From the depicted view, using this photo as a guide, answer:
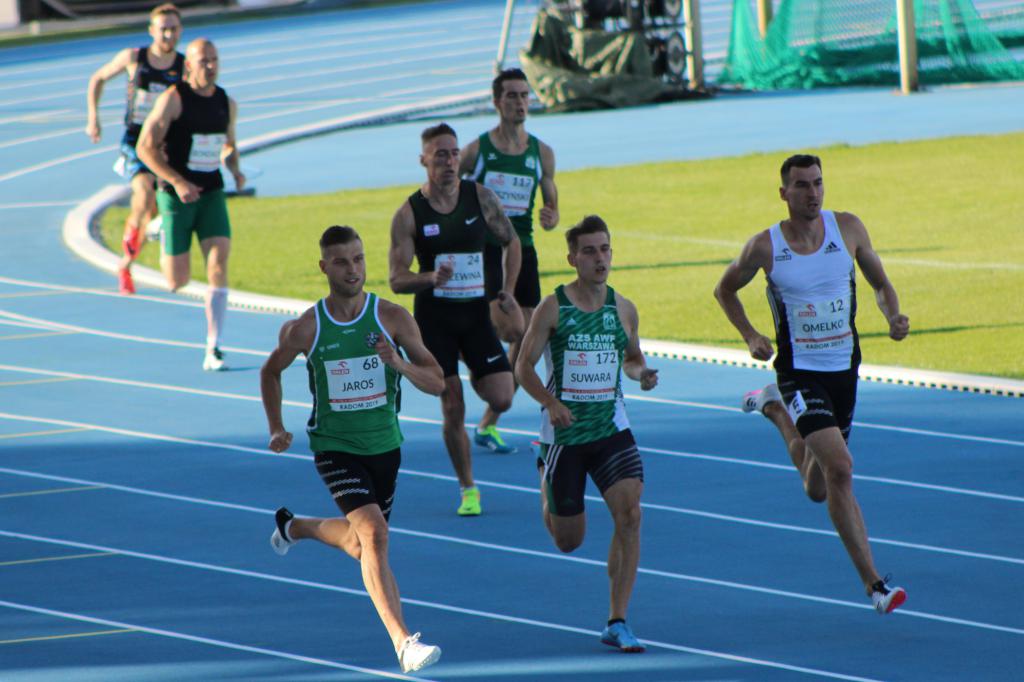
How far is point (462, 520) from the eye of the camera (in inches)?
374

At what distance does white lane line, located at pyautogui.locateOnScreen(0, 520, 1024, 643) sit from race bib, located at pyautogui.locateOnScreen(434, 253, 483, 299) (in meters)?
1.33

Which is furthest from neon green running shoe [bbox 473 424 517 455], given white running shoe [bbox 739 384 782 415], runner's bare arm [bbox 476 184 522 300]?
white running shoe [bbox 739 384 782 415]

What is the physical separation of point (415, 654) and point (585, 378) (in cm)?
150

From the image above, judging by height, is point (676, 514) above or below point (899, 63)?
below

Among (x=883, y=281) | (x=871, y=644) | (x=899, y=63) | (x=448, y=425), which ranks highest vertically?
(x=899, y=63)

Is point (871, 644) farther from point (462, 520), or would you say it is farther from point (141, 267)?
point (141, 267)

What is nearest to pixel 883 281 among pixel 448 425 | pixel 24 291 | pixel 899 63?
pixel 448 425

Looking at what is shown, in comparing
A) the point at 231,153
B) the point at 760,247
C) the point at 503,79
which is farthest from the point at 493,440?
the point at 231,153

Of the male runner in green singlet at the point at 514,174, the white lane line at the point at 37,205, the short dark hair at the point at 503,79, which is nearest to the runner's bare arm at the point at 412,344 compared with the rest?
the male runner in green singlet at the point at 514,174

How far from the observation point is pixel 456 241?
974 cm

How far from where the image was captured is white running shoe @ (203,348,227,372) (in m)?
13.6

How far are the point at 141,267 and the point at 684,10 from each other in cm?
1882

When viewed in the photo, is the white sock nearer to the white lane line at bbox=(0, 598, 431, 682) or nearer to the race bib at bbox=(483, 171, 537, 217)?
the race bib at bbox=(483, 171, 537, 217)

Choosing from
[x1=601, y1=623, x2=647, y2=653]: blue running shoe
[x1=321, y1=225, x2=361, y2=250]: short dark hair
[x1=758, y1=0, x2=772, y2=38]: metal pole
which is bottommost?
[x1=601, y1=623, x2=647, y2=653]: blue running shoe
